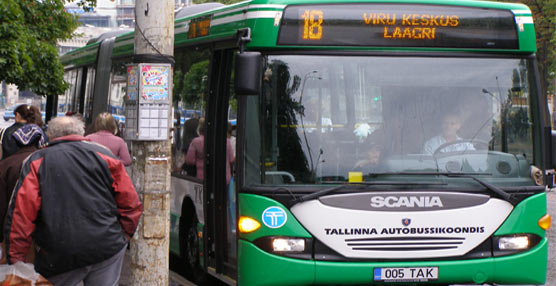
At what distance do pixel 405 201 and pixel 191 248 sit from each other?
3110 millimetres

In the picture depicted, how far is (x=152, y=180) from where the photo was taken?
6.29 m

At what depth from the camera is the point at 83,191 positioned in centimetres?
489

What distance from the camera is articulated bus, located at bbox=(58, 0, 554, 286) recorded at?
670 centimetres

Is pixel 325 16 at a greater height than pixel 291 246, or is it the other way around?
pixel 325 16

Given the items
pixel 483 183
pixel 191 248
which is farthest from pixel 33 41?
pixel 483 183

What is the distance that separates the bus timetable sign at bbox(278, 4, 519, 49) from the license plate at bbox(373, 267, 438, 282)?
70.7 inches

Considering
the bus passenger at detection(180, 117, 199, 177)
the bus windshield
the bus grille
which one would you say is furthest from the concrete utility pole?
the bus passenger at detection(180, 117, 199, 177)

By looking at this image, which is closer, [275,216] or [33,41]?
[275,216]

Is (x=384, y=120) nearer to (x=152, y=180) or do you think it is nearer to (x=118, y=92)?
(x=152, y=180)

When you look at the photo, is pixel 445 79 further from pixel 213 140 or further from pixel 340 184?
pixel 213 140

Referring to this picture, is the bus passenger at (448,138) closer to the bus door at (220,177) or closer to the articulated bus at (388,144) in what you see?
the articulated bus at (388,144)

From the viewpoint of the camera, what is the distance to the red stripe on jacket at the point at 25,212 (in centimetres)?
480

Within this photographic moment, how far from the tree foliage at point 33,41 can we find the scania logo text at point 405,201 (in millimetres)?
8933

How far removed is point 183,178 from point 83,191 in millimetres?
4069
